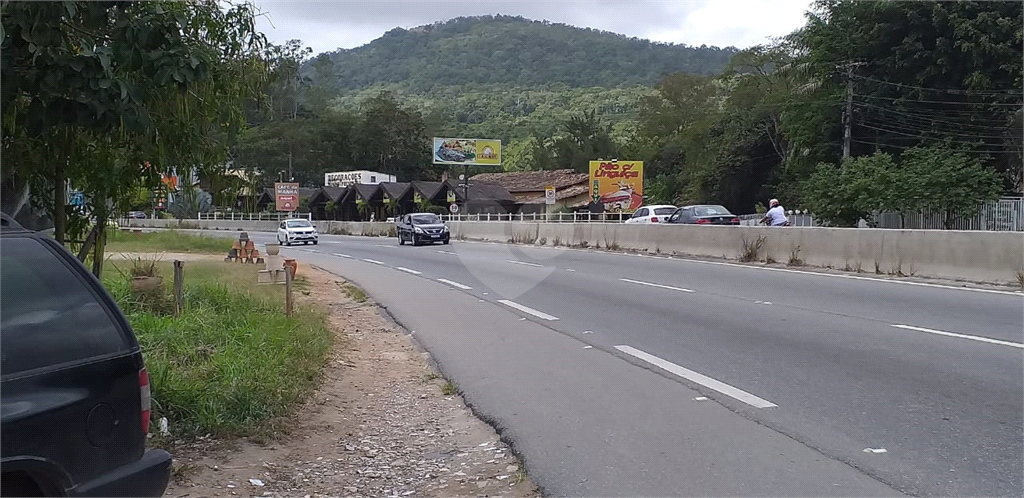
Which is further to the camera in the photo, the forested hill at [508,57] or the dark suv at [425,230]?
the forested hill at [508,57]

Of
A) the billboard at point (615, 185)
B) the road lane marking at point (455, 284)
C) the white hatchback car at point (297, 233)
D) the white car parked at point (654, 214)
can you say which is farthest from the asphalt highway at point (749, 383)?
the billboard at point (615, 185)

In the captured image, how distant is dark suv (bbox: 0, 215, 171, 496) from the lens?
337 cm

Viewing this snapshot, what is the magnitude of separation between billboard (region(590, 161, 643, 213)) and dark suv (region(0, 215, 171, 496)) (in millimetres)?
55515

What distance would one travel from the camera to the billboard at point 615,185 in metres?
59.0

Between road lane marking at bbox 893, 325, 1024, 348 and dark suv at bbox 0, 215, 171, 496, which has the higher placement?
dark suv at bbox 0, 215, 171, 496

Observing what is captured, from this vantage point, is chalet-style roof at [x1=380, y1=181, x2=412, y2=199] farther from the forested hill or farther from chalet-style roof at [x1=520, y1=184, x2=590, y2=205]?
the forested hill

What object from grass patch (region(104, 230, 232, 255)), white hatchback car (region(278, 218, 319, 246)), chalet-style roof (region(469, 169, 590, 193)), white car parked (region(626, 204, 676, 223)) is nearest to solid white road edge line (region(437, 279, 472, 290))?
grass patch (region(104, 230, 232, 255))

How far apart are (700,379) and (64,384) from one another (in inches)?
228

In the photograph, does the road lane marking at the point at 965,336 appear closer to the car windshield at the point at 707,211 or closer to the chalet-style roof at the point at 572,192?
the car windshield at the point at 707,211

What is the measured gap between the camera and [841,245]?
18531 millimetres

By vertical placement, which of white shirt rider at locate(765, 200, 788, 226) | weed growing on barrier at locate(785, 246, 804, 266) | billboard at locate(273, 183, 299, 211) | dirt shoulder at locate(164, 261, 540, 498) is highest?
billboard at locate(273, 183, 299, 211)

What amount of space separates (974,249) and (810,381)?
30.3ft

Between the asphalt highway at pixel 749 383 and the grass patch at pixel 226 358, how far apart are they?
5.09ft

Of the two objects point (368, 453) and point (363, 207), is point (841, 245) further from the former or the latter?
point (363, 207)
